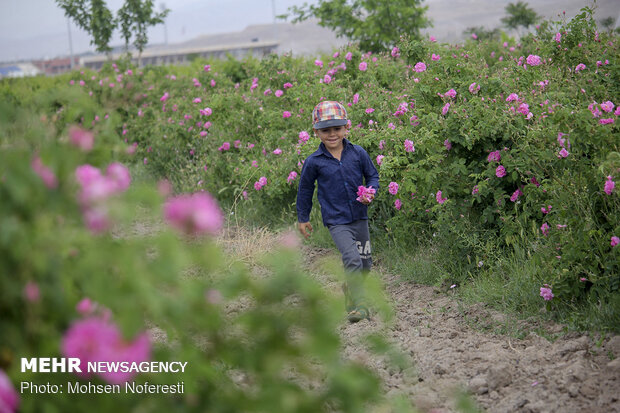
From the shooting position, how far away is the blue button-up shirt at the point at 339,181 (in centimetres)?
432

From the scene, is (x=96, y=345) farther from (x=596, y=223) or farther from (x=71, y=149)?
(x=596, y=223)

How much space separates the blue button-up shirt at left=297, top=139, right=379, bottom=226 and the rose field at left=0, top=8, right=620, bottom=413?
17.2 inches

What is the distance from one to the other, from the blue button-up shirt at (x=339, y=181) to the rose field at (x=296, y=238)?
0.44 meters

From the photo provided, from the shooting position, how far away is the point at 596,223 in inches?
132

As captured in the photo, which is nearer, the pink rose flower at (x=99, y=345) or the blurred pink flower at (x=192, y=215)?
the pink rose flower at (x=99, y=345)

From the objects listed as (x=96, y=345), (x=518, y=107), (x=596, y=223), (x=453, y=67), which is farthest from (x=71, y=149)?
(x=453, y=67)

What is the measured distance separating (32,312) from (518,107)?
3827 mm

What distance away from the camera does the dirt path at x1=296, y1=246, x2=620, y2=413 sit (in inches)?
108

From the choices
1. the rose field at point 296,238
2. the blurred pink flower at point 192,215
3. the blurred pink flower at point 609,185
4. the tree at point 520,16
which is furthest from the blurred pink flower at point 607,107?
the tree at point 520,16

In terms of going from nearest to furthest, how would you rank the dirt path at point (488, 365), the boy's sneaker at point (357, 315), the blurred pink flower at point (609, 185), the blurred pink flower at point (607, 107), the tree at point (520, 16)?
1. the dirt path at point (488, 365)
2. the blurred pink flower at point (609, 185)
3. the blurred pink flower at point (607, 107)
4. the boy's sneaker at point (357, 315)
5. the tree at point (520, 16)

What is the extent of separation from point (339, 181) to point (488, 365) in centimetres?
165

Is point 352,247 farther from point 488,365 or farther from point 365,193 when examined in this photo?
point 488,365

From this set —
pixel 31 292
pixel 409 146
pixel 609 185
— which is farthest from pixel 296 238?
pixel 31 292

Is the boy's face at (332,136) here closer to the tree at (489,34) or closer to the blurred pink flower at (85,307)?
the blurred pink flower at (85,307)
